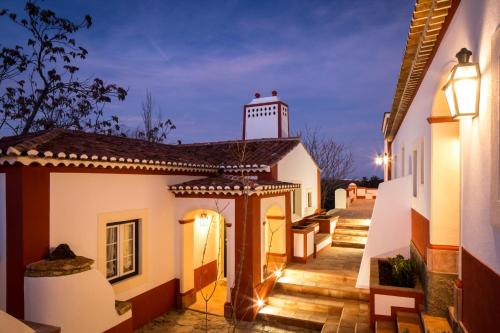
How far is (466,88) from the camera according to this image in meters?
2.94

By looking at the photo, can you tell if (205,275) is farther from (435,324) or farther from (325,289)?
(435,324)

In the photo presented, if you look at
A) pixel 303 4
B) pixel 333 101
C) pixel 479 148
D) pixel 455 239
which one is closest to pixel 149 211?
pixel 455 239

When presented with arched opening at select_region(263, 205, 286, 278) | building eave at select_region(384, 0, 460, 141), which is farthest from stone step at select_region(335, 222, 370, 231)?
building eave at select_region(384, 0, 460, 141)

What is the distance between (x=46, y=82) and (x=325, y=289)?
16454 millimetres

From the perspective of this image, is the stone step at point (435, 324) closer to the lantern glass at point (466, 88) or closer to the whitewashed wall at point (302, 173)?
the lantern glass at point (466, 88)

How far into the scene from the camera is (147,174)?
870cm

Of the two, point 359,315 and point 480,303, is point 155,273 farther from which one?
point 480,303

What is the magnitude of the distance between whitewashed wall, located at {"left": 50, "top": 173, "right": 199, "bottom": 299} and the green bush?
6.20 meters

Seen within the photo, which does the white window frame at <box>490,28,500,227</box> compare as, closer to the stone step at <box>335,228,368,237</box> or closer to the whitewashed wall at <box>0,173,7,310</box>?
the whitewashed wall at <box>0,173,7,310</box>

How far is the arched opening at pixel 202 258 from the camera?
968cm

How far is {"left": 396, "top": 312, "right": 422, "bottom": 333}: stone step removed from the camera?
18.3 feet

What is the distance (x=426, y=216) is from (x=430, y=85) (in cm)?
248

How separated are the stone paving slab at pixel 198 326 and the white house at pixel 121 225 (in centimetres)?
28

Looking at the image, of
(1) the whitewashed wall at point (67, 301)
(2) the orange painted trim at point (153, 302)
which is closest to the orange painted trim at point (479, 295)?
(1) the whitewashed wall at point (67, 301)
